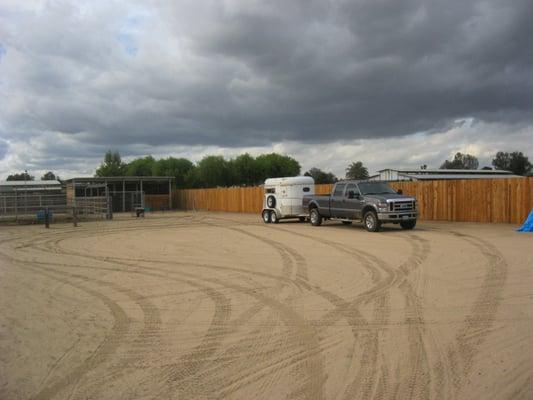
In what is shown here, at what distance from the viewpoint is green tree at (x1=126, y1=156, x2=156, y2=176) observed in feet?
278

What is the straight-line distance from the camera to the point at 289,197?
2783cm

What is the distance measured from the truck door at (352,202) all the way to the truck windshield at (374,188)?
0.87ft

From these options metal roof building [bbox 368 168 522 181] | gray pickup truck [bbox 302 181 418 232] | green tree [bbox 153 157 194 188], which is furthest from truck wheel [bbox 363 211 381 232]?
green tree [bbox 153 157 194 188]

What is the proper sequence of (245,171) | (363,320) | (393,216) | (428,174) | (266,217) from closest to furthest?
1. (363,320)
2. (393,216)
3. (266,217)
4. (428,174)
5. (245,171)

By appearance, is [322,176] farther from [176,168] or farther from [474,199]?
[474,199]

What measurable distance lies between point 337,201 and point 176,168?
61.1 meters

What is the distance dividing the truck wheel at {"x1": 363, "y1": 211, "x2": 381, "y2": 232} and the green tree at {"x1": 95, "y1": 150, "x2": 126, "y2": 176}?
76095 mm

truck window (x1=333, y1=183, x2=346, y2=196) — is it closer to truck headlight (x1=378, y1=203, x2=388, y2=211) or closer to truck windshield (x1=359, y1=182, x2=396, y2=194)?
truck windshield (x1=359, y1=182, x2=396, y2=194)

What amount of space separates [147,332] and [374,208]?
1538cm

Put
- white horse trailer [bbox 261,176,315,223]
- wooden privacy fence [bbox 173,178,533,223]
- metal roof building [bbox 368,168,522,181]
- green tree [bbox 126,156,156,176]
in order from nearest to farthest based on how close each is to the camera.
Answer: wooden privacy fence [bbox 173,178,533,223] → white horse trailer [bbox 261,176,315,223] → metal roof building [bbox 368,168,522,181] → green tree [bbox 126,156,156,176]

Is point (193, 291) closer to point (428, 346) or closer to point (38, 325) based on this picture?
point (38, 325)

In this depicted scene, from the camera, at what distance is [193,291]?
374 inches

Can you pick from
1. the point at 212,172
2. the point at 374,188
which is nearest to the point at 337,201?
the point at 374,188

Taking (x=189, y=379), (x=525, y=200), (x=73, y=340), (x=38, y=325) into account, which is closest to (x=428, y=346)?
(x=189, y=379)
